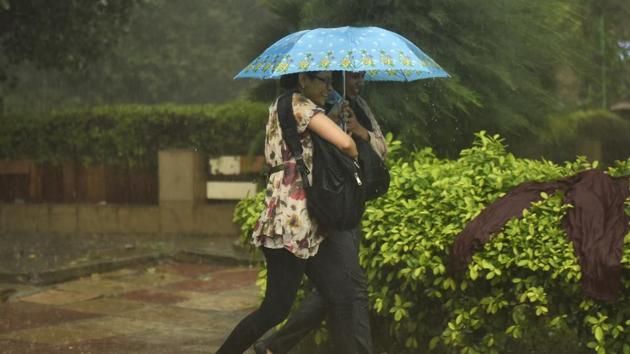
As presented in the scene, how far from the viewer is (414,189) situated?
688 centimetres

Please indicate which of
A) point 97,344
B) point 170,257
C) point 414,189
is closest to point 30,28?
point 170,257

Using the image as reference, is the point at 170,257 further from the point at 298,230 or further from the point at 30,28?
the point at 298,230

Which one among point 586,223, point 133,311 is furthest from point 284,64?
point 133,311

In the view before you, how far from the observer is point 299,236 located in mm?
5441

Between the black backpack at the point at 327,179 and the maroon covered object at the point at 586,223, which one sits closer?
the black backpack at the point at 327,179

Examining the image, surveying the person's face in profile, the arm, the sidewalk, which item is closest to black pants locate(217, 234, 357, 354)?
the arm

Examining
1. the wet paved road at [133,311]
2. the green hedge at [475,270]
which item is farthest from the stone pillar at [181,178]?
the green hedge at [475,270]

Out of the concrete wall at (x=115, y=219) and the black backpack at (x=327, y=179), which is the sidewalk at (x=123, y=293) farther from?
the black backpack at (x=327, y=179)

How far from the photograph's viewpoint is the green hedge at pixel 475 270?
586cm

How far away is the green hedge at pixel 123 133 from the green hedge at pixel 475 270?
23.3ft

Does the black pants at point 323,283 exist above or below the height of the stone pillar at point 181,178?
above

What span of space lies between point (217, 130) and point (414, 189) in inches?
306

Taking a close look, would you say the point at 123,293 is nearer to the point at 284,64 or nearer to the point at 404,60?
the point at 284,64

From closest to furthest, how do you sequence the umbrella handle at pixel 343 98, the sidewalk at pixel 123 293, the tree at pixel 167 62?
the umbrella handle at pixel 343 98 < the sidewalk at pixel 123 293 < the tree at pixel 167 62
